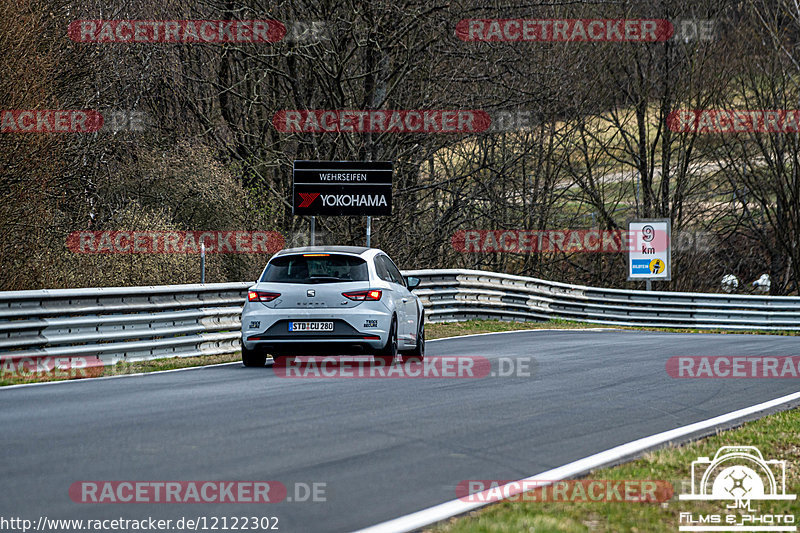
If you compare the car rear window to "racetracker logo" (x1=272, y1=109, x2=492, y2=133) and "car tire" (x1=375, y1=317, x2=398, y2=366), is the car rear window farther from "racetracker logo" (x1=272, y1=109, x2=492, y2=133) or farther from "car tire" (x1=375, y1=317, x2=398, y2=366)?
"racetracker logo" (x1=272, y1=109, x2=492, y2=133)

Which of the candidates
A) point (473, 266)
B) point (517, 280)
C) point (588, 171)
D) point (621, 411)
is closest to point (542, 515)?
A: point (621, 411)

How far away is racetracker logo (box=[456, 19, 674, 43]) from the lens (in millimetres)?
28503

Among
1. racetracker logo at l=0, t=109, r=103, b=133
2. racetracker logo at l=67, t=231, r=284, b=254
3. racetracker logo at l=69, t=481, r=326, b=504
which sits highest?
racetracker logo at l=0, t=109, r=103, b=133

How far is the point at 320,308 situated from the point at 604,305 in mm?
18282

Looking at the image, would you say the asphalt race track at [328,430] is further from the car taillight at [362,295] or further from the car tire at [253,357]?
the car taillight at [362,295]

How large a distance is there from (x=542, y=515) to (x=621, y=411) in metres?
4.80

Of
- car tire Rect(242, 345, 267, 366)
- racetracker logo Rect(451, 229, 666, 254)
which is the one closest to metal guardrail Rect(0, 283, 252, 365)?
car tire Rect(242, 345, 267, 366)

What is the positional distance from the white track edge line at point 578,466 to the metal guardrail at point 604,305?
14141 mm

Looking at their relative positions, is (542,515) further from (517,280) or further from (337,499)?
(517,280)

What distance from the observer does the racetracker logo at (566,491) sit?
679cm

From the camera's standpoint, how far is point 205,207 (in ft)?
92.0

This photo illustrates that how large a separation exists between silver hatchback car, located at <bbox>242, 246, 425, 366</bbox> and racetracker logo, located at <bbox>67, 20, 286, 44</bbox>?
1430cm

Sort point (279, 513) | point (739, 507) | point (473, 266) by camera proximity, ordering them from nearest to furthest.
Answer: point (279, 513) → point (739, 507) → point (473, 266)

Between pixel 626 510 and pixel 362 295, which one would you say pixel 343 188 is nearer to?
pixel 362 295
